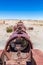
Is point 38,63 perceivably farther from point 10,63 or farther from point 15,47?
point 15,47

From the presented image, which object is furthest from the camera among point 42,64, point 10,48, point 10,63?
point 10,48

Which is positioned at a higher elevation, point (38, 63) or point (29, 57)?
point (38, 63)

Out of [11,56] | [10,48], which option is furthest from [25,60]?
[10,48]

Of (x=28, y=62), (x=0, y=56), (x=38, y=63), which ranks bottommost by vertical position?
(x=28, y=62)

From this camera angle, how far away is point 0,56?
5.59m

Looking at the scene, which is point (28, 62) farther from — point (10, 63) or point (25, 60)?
point (10, 63)

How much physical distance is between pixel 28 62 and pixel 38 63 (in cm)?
279

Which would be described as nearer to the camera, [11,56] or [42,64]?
[42,64]

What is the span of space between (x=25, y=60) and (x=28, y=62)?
282 millimetres

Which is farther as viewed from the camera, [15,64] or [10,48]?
[10,48]

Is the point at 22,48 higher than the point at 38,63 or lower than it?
lower

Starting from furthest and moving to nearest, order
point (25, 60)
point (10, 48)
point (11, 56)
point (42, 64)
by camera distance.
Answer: point (10, 48), point (11, 56), point (25, 60), point (42, 64)

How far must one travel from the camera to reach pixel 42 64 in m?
3.69

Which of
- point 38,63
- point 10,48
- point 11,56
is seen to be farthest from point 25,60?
point 38,63
